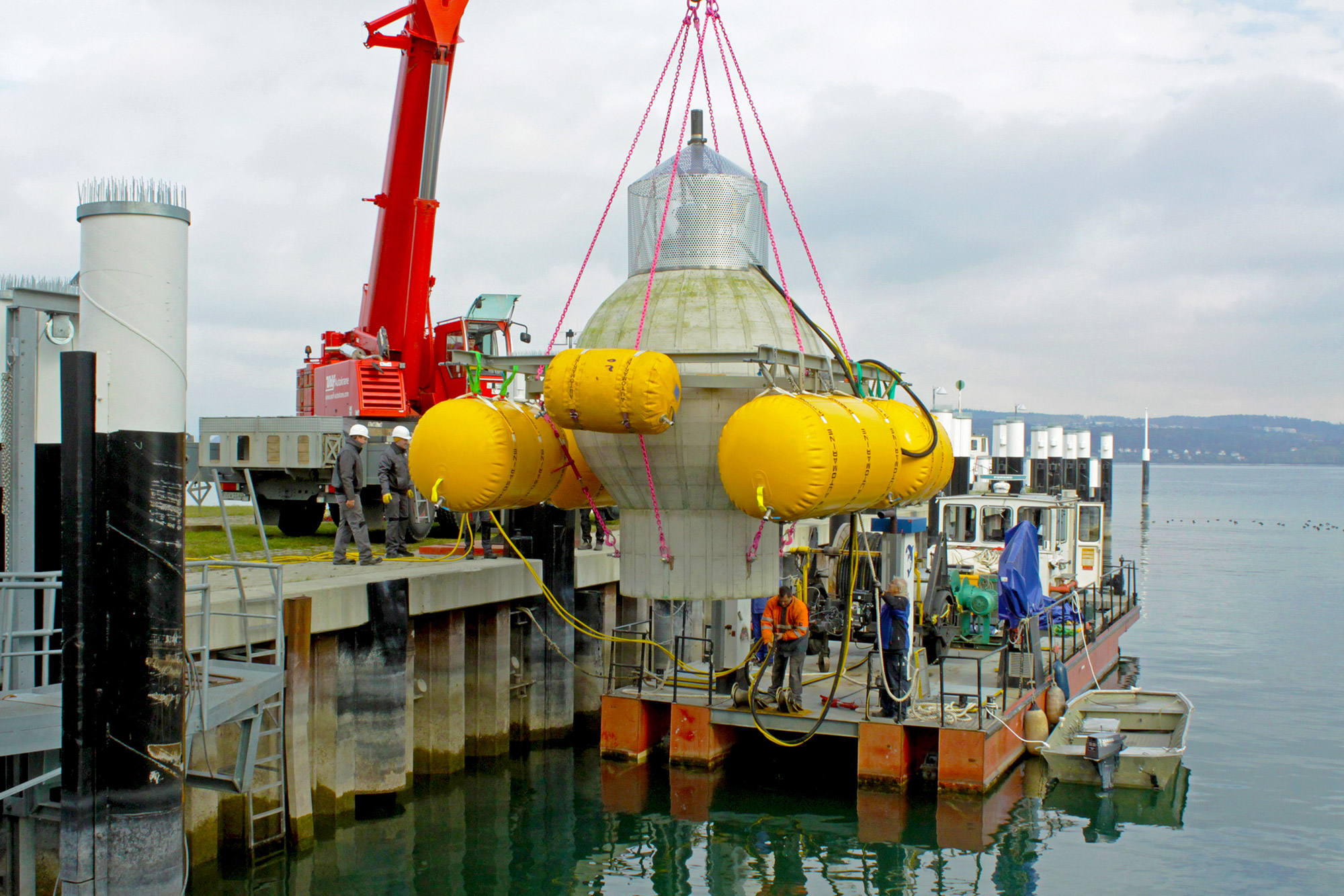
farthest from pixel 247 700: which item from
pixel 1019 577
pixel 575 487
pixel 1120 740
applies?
pixel 1120 740

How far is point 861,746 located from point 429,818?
5300 mm

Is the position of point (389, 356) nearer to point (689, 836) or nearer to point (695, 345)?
point (695, 345)

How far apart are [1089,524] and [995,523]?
3.94m

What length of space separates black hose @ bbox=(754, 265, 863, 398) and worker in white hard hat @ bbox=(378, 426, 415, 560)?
5.70m

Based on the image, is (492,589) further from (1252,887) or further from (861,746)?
(1252,887)

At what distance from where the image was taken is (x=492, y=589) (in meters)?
15.5

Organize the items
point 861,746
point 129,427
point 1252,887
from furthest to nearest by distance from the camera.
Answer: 1. point 861,746
2. point 1252,887
3. point 129,427

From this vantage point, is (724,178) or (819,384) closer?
(819,384)

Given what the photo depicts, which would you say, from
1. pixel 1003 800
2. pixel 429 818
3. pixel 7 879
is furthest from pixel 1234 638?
pixel 7 879

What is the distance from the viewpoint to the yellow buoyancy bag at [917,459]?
41.0 ft

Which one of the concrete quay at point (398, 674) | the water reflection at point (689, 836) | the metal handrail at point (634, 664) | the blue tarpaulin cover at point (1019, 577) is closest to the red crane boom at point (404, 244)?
the concrete quay at point (398, 674)

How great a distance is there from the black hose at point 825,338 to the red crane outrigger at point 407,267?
7821mm

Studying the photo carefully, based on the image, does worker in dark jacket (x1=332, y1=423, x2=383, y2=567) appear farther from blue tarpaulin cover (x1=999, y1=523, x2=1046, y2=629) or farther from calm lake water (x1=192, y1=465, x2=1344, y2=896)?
blue tarpaulin cover (x1=999, y1=523, x2=1046, y2=629)

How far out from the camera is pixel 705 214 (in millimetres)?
14281
